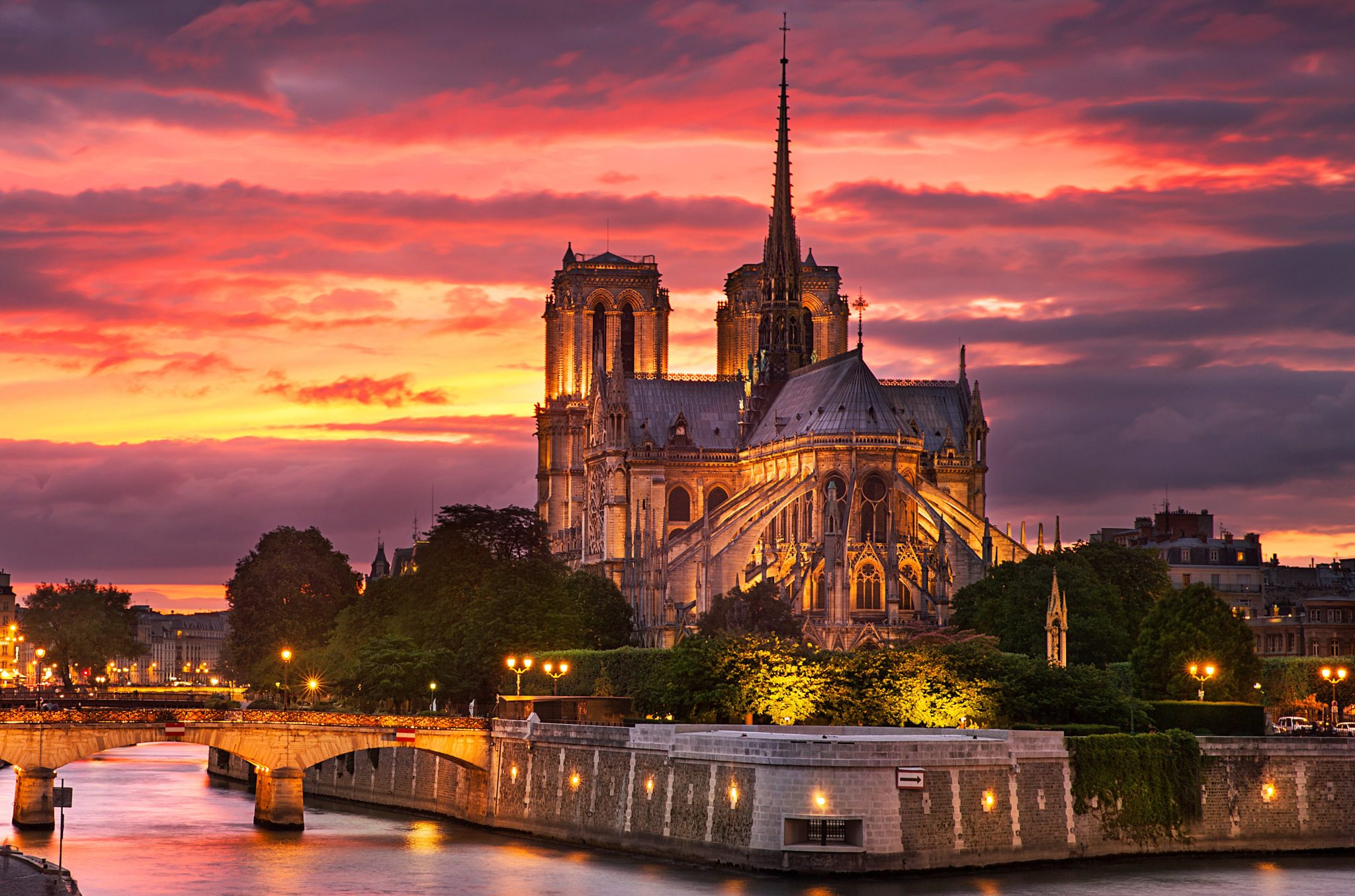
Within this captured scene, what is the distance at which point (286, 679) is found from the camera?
120 metres

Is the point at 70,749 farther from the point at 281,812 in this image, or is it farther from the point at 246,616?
the point at 246,616

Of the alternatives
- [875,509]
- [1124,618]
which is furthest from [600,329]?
[1124,618]

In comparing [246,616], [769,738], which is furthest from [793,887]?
[246,616]

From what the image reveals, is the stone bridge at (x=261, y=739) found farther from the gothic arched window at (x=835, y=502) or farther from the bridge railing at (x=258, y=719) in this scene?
the gothic arched window at (x=835, y=502)

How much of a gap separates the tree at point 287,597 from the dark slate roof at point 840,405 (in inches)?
1129

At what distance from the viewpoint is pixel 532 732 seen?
7819cm

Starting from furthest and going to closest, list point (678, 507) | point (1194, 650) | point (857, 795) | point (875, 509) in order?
1. point (678, 507)
2. point (875, 509)
3. point (1194, 650)
4. point (857, 795)

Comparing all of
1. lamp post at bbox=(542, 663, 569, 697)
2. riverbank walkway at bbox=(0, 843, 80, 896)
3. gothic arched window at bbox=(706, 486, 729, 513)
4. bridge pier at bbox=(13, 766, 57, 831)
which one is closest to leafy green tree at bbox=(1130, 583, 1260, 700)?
lamp post at bbox=(542, 663, 569, 697)

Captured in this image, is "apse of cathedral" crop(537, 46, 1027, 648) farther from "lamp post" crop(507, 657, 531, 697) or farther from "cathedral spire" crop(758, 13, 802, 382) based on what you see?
"lamp post" crop(507, 657, 531, 697)

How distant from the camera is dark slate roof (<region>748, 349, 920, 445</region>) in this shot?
415 feet

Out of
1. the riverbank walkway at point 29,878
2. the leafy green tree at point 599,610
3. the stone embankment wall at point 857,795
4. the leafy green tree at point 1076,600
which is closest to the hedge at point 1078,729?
the stone embankment wall at point 857,795

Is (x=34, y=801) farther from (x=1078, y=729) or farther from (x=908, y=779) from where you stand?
(x=1078, y=729)

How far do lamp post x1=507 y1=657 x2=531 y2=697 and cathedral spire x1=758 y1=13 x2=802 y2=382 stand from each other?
4803cm

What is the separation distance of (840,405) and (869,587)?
1231 centimetres
